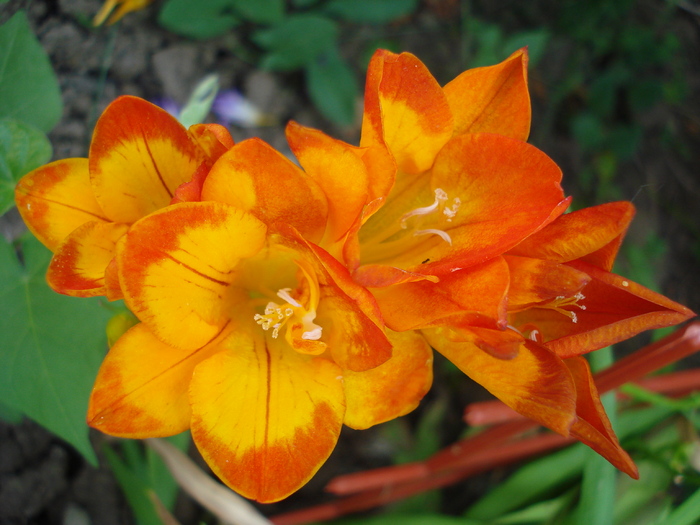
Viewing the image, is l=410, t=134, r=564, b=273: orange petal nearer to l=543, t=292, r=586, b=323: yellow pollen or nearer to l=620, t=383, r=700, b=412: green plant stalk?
l=543, t=292, r=586, b=323: yellow pollen

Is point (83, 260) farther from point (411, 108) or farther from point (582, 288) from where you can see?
point (582, 288)

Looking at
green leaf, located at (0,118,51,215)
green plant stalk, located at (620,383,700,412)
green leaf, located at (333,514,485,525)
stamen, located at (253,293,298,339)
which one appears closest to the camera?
stamen, located at (253,293,298,339)

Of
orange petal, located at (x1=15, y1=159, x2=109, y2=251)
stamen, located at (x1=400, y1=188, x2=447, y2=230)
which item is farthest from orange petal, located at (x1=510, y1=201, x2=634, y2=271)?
orange petal, located at (x1=15, y1=159, x2=109, y2=251)

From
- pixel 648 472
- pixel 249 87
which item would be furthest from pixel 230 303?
pixel 249 87

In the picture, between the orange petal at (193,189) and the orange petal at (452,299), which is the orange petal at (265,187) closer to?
the orange petal at (193,189)

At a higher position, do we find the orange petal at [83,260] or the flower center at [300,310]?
the orange petal at [83,260]

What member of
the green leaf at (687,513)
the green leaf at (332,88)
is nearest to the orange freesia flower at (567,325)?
the green leaf at (687,513)
